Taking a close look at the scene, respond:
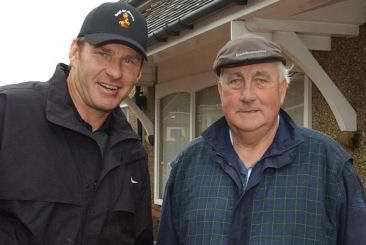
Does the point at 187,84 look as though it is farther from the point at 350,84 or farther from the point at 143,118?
the point at 350,84

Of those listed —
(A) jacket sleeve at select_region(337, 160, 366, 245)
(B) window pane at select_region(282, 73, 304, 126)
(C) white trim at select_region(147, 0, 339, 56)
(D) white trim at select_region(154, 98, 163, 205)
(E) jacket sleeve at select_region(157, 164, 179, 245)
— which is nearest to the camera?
(A) jacket sleeve at select_region(337, 160, 366, 245)

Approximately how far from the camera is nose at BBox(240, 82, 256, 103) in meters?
2.36

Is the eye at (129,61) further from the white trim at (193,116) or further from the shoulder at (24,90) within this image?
the white trim at (193,116)

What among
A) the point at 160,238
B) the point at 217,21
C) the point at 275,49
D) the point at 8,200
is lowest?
the point at 160,238

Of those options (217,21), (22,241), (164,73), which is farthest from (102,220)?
(164,73)

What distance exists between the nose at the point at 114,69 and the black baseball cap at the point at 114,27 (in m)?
0.10

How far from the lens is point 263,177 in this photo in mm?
2330

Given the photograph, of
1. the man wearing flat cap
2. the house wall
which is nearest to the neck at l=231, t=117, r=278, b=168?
the man wearing flat cap

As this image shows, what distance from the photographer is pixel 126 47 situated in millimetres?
2449

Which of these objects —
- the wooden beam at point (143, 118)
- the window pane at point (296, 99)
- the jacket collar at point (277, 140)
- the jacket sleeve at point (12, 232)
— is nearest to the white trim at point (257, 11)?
the window pane at point (296, 99)

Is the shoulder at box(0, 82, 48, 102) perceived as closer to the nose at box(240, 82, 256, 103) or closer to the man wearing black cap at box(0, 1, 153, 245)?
the man wearing black cap at box(0, 1, 153, 245)

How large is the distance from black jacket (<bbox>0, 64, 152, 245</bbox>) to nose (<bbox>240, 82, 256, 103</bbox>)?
593 mm

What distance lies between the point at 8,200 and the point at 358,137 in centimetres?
325

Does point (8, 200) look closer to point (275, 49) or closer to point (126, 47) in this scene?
point (126, 47)
